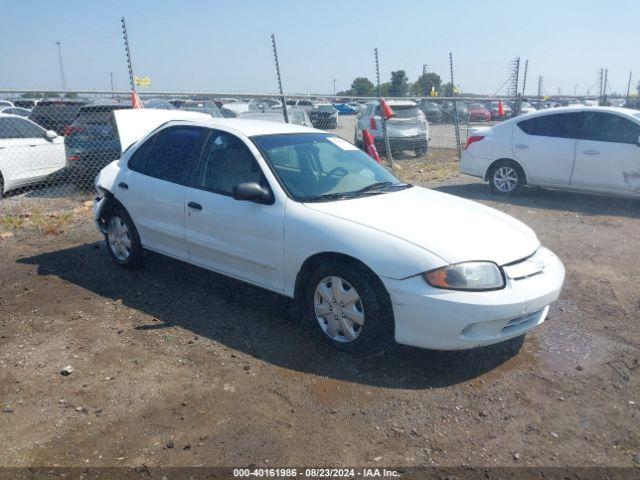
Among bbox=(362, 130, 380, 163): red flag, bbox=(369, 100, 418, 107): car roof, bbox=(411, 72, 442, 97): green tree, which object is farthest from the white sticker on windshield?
bbox=(411, 72, 442, 97): green tree

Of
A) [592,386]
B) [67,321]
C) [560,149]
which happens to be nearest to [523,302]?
[592,386]

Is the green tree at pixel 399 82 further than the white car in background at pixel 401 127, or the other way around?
the green tree at pixel 399 82

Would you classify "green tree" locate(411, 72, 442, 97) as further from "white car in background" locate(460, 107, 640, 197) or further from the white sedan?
the white sedan

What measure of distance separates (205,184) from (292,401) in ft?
7.12

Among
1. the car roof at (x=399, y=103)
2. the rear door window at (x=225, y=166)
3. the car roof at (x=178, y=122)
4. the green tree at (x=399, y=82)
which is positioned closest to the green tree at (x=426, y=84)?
the green tree at (x=399, y=82)

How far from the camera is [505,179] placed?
975 centimetres

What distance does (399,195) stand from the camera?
4746 millimetres

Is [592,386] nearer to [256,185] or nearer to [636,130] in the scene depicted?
[256,185]

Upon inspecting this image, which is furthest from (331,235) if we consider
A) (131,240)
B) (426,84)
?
(426,84)

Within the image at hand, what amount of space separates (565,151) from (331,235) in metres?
6.37

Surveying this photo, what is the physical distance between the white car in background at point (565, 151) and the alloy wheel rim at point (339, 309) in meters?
6.36

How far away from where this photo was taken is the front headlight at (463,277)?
12.0 ft

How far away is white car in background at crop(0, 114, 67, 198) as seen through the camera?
9250mm

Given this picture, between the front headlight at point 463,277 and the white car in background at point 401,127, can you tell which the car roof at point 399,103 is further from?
the front headlight at point 463,277
